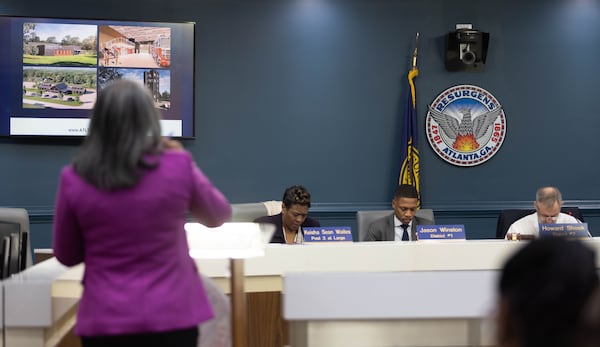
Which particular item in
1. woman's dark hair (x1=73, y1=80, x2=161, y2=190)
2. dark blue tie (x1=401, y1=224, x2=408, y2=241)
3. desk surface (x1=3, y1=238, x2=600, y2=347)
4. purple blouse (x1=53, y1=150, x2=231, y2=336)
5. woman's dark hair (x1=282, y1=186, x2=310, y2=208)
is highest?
woman's dark hair (x1=73, y1=80, x2=161, y2=190)

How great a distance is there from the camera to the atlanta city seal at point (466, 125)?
6105mm

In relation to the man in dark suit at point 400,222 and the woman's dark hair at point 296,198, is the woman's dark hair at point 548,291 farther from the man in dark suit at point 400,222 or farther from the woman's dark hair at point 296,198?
the man in dark suit at point 400,222

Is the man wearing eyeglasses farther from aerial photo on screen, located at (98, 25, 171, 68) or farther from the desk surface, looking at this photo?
aerial photo on screen, located at (98, 25, 171, 68)

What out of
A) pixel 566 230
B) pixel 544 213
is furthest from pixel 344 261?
pixel 544 213

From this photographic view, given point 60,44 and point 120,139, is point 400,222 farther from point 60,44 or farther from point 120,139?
point 120,139

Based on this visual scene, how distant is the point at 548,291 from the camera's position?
32.4 inches

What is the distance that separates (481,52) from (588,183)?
1471 mm

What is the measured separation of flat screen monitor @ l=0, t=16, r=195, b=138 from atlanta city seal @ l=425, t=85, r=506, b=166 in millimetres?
2063

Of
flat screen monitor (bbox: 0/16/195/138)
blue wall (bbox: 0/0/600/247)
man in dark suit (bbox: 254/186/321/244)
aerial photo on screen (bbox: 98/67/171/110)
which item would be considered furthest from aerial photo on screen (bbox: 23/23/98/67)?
man in dark suit (bbox: 254/186/321/244)

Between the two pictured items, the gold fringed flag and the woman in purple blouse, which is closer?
the woman in purple blouse

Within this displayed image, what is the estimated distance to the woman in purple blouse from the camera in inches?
65.0

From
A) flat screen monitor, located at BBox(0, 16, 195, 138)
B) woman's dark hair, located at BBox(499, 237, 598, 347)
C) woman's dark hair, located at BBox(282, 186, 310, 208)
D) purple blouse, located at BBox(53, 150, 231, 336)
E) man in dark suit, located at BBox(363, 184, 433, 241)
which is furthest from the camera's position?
flat screen monitor, located at BBox(0, 16, 195, 138)

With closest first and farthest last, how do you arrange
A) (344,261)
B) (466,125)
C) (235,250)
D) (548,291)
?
(548,291) → (235,250) → (344,261) → (466,125)

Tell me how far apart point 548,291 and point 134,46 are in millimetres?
5231
